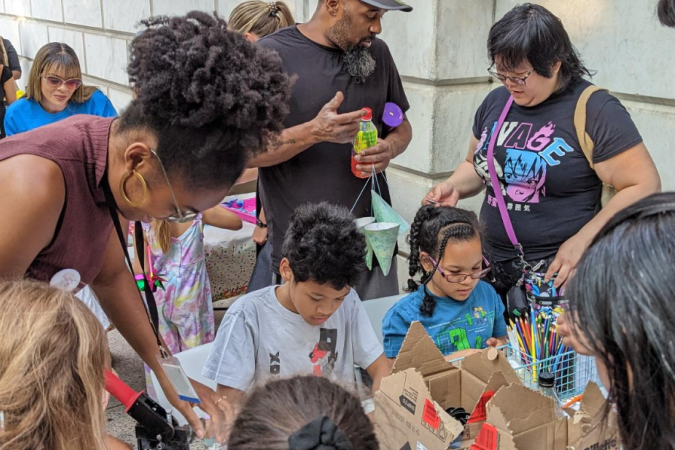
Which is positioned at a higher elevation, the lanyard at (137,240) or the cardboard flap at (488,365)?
the lanyard at (137,240)

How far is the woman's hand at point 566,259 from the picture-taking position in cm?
270

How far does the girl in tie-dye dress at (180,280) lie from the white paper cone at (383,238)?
1161 millimetres

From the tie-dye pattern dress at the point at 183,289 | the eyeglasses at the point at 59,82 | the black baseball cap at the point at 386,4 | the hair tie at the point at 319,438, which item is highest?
the black baseball cap at the point at 386,4

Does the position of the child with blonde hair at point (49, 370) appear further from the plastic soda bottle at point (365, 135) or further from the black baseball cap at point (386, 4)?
the black baseball cap at point (386, 4)

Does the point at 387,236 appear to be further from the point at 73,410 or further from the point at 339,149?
the point at 73,410

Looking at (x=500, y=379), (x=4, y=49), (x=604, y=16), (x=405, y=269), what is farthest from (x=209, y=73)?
(x=4, y=49)

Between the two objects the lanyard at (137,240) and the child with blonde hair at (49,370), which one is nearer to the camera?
the child with blonde hair at (49,370)

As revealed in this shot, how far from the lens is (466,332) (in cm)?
273

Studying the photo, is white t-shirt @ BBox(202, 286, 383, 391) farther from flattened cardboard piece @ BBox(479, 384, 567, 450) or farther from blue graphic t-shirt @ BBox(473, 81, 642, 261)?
blue graphic t-shirt @ BBox(473, 81, 642, 261)

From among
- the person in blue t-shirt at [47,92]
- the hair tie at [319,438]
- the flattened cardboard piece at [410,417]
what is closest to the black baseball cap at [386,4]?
the flattened cardboard piece at [410,417]

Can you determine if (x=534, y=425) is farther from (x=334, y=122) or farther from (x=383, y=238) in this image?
(x=334, y=122)

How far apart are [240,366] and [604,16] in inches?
102

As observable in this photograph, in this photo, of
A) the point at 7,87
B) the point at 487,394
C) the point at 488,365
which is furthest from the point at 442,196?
the point at 7,87

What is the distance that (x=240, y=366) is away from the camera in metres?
2.38
